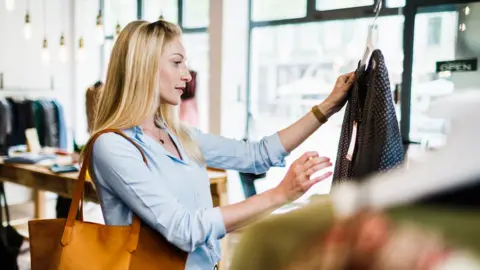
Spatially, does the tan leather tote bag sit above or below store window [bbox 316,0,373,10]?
below

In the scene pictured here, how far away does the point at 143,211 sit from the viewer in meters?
1.25

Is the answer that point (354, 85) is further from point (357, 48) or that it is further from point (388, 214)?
point (357, 48)

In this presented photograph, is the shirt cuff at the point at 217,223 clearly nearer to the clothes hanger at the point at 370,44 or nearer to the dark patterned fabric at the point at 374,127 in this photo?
the dark patterned fabric at the point at 374,127

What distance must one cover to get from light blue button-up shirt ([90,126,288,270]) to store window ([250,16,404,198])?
3419 mm

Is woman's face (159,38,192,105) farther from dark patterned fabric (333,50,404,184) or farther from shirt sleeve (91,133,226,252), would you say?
dark patterned fabric (333,50,404,184)

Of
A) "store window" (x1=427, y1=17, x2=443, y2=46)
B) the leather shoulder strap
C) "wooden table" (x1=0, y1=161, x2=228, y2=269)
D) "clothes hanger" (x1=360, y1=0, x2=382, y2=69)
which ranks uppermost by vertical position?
"store window" (x1=427, y1=17, x2=443, y2=46)

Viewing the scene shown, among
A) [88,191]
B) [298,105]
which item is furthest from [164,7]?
[88,191]

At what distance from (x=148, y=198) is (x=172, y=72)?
1.21ft

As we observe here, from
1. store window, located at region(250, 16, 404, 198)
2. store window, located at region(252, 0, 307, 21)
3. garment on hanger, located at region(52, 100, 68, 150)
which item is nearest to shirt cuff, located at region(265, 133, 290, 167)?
store window, located at region(250, 16, 404, 198)

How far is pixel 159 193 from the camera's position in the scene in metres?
1.27

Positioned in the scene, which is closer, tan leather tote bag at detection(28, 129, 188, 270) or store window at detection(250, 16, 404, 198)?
tan leather tote bag at detection(28, 129, 188, 270)

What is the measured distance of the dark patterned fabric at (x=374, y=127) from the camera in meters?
0.91

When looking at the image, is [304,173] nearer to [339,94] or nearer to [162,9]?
[339,94]

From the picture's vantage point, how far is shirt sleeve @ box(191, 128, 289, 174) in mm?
1611
